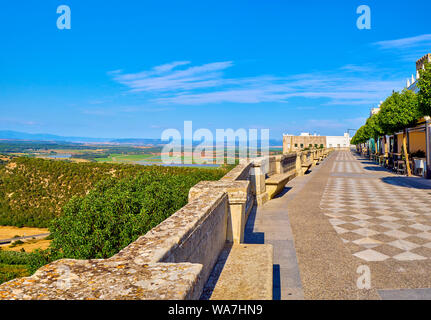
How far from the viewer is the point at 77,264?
1884 millimetres

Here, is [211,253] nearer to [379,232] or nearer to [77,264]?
[77,264]

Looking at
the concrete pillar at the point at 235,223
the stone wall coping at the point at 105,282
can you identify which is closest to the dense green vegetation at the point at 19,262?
the concrete pillar at the point at 235,223

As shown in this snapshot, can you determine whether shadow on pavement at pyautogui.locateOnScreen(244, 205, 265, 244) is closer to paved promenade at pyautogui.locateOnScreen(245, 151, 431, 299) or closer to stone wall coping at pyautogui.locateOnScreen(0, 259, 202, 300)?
paved promenade at pyautogui.locateOnScreen(245, 151, 431, 299)

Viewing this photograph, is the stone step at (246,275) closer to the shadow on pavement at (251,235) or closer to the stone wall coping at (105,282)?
the stone wall coping at (105,282)

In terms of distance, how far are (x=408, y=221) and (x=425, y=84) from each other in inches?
280

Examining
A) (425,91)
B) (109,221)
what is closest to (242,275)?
(109,221)

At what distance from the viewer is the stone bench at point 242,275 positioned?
8.86ft

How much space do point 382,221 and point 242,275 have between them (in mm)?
5359

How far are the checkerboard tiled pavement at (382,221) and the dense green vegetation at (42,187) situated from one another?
669 inches

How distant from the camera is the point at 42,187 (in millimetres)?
29203

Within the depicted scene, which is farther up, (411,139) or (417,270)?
(411,139)

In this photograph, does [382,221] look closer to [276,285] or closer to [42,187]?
[276,285]

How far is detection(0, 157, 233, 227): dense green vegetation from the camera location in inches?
1018
